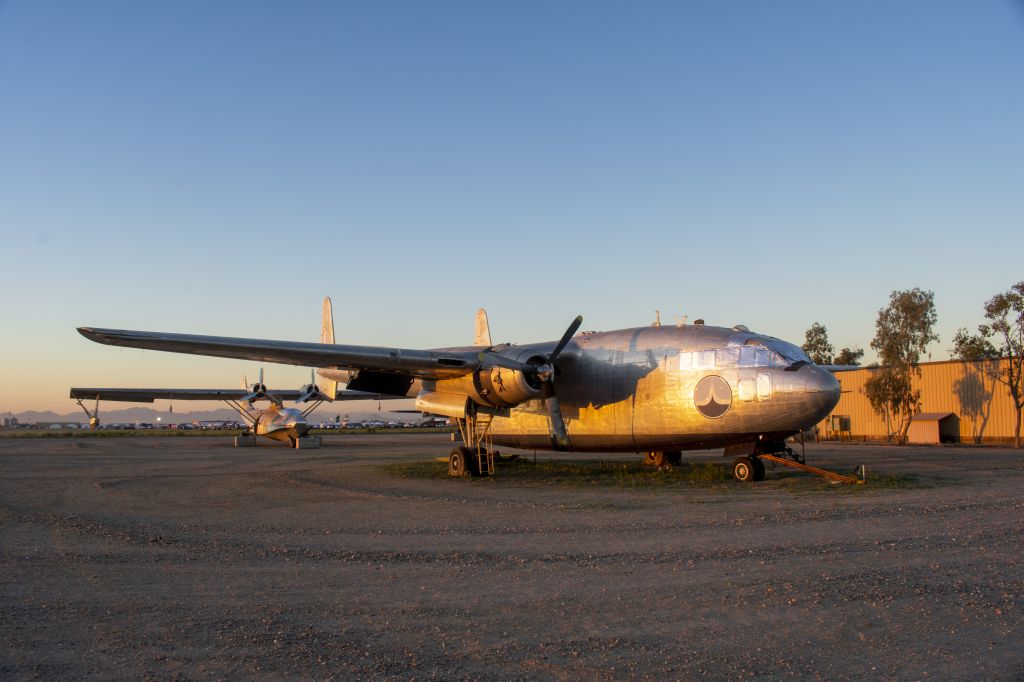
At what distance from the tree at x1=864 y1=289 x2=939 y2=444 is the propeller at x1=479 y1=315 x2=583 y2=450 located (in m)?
32.4

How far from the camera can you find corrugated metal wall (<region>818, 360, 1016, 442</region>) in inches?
1561

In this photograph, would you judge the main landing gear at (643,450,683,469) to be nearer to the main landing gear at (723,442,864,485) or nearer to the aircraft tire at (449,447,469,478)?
the main landing gear at (723,442,864,485)

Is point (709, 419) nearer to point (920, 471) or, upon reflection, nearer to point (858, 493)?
point (858, 493)

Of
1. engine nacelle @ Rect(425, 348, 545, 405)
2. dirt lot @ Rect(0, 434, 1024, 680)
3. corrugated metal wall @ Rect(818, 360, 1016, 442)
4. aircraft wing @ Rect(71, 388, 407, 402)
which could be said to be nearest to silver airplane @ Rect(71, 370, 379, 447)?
aircraft wing @ Rect(71, 388, 407, 402)

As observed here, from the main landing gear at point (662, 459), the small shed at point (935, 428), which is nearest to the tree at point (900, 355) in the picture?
the small shed at point (935, 428)

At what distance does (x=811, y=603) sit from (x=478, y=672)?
3034mm

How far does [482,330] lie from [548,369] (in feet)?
26.3

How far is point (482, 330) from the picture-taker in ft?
82.1

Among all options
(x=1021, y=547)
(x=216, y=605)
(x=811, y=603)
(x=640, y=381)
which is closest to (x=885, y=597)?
(x=811, y=603)

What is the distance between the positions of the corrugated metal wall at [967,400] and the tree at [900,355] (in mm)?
793

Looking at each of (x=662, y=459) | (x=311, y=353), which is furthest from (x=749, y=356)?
(x=311, y=353)

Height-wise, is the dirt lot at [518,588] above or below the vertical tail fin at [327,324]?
below

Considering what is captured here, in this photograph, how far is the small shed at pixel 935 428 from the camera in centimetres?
4109

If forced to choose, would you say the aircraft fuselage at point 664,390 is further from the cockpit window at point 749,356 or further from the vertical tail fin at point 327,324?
the vertical tail fin at point 327,324
